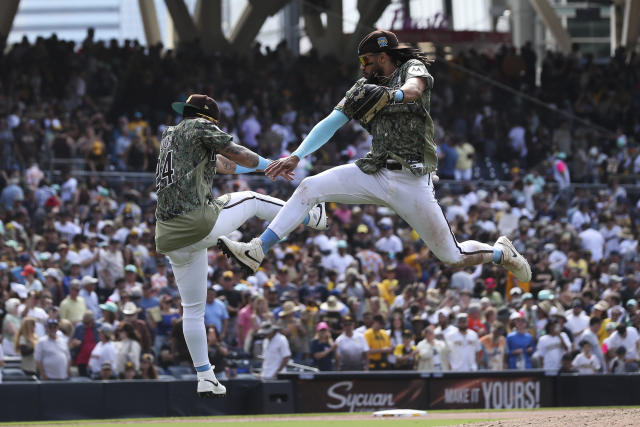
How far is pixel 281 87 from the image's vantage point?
26.0 meters

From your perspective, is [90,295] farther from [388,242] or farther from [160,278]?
[388,242]

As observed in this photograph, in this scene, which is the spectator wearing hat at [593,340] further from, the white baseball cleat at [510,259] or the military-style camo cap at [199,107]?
the military-style camo cap at [199,107]

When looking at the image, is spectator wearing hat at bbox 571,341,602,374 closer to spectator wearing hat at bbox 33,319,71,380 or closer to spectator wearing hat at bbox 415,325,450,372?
spectator wearing hat at bbox 415,325,450,372

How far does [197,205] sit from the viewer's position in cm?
846

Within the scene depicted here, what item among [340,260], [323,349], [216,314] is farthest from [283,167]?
[340,260]

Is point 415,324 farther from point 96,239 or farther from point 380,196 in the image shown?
point 380,196

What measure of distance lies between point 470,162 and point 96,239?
9.12 m

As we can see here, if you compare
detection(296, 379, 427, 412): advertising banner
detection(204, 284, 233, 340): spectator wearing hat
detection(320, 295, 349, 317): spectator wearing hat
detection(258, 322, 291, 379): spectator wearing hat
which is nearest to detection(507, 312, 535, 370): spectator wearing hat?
detection(296, 379, 427, 412): advertising banner

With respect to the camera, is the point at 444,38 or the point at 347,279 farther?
the point at 444,38

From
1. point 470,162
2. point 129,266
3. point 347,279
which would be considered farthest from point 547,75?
point 129,266

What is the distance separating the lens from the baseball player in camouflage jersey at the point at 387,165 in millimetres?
8086

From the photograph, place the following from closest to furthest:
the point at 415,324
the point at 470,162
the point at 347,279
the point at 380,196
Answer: the point at 380,196 → the point at 415,324 → the point at 347,279 → the point at 470,162

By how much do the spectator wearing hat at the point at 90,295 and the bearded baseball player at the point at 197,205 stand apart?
7667 millimetres

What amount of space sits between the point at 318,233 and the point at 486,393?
18.1 feet
